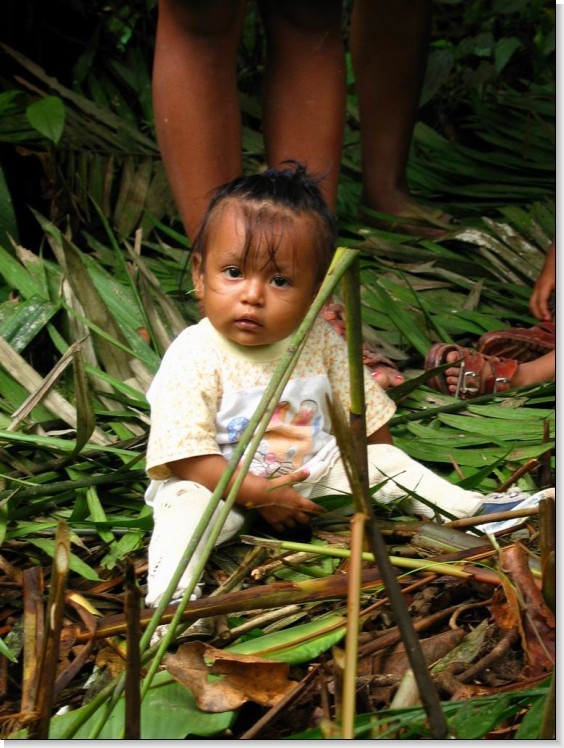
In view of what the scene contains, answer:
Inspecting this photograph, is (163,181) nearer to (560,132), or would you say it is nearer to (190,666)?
(560,132)

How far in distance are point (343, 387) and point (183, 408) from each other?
0.34m

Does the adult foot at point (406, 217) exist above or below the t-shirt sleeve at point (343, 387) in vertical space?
above

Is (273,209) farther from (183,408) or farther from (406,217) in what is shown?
(406,217)

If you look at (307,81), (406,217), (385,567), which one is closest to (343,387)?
(307,81)

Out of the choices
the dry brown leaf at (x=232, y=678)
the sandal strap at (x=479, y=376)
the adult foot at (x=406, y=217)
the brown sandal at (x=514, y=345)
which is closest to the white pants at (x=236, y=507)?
the dry brown leaf at (x=232, y=678)

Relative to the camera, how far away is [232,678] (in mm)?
1170

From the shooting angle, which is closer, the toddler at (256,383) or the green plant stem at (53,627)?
the green plant stem at (53,627)

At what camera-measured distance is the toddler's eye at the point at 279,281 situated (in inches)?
66.1

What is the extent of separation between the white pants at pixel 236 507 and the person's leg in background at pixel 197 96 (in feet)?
2.16

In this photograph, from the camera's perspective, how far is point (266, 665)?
3.84ft

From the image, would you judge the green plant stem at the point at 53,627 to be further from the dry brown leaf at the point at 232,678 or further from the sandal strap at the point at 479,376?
the sandal strap at the point at 479,376

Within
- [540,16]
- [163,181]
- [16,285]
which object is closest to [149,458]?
[16,285]

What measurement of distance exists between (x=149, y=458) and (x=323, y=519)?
0.98 ft

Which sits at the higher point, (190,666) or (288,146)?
(288,146)
